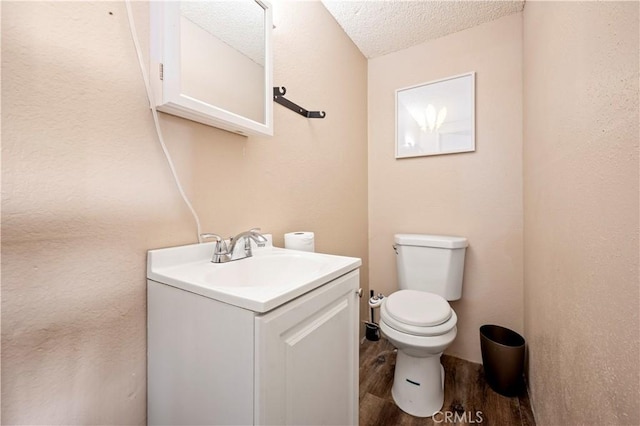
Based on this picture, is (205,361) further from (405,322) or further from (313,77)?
(313,77)

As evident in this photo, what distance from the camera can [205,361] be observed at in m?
0.60

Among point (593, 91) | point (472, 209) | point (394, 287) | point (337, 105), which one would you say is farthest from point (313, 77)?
point (394, 287)

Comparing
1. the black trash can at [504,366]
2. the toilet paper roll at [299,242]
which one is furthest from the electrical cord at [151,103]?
the black trash can at [504,366]

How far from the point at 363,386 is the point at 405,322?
20.6 inches

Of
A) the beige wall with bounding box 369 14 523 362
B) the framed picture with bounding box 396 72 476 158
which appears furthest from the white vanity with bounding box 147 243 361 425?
the framed picture with bounding box 396 72 476 158

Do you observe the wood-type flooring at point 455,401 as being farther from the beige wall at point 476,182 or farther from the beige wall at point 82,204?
the beige wall at point 82,204

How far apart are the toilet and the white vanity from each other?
0.47 metres

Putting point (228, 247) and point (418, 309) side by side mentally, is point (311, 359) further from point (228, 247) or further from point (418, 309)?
point (418, 309)

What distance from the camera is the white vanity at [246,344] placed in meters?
0.54

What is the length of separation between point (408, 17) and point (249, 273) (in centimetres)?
175

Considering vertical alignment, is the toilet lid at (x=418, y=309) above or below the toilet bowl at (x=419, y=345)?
above

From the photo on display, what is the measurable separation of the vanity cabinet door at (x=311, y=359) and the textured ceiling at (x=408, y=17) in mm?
1571

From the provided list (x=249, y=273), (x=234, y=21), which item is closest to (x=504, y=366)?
(x=249, y=273)

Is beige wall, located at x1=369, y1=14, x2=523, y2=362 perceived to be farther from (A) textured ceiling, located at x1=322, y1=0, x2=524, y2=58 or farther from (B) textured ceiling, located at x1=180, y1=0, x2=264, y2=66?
(B) textured ceiling, located at x1=180, y1=0, x2=264, y2=66
